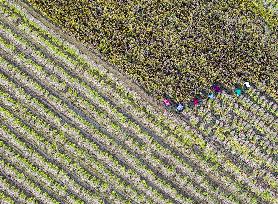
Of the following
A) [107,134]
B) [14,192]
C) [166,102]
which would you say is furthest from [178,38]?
[14,192]

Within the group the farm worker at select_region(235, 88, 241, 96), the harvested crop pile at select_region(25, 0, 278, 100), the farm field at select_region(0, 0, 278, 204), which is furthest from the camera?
the farm worker at select_region(235, 88, 241, 96)

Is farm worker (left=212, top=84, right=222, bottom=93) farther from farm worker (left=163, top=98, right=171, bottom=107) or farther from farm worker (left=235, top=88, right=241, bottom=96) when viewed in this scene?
farm worker (left=163, top=98, right=171, bottom=107)

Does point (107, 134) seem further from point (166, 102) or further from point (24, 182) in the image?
point (24, 182)

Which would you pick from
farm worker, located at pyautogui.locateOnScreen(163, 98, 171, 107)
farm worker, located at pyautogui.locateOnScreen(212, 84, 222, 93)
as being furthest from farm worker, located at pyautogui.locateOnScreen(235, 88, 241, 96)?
farm worker, located at pyautogui.locateOnScreen(163, 98, 171, 107)

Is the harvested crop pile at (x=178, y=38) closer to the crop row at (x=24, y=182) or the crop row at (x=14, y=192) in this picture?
the crop row at (x=24, y=182)

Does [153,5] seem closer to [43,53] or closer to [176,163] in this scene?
[43,53]

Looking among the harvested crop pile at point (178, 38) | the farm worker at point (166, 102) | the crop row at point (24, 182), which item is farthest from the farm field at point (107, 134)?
the harvested crop pile at point (178, 38)

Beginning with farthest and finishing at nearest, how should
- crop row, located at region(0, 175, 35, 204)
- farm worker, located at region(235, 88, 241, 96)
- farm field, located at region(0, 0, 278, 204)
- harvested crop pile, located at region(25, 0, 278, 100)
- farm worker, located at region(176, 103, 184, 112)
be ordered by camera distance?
farm worker, located at region(235, 88, 241, 96), harvested crop pile, located at region(25, 0, 278, 100), farm worker, located at region(176, 103, 184, 112), farm field, located at region(0, 0, 278, 204), crop row, located at region(0, 175, 35, 204)
